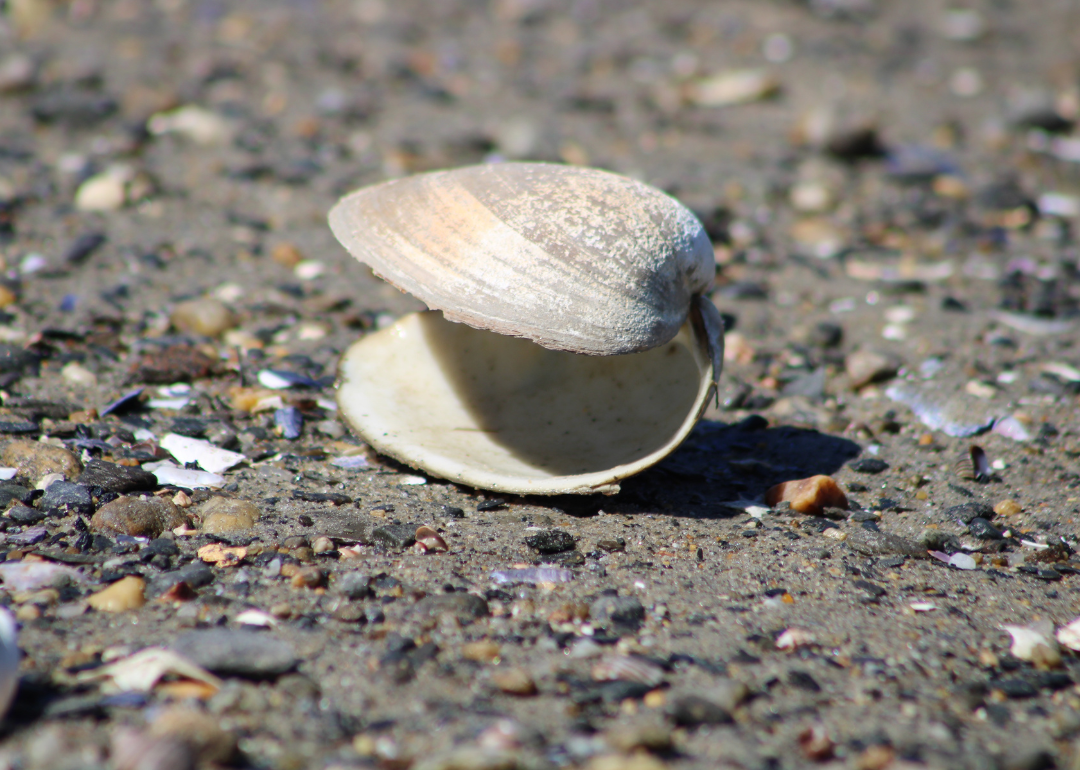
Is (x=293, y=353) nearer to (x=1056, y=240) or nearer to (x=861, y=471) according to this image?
(x=861, y=471)

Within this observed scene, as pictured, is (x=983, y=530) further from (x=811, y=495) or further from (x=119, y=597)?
(x=119, y=597)

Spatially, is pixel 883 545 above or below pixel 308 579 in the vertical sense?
below

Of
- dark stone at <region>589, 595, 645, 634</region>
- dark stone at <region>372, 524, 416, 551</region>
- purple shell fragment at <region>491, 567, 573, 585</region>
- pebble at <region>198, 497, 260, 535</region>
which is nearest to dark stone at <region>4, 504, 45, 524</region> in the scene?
pebble at <region>198, 497, 260, 535</region>

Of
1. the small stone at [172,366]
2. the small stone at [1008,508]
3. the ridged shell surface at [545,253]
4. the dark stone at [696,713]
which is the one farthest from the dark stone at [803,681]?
the small stone at [172,366]

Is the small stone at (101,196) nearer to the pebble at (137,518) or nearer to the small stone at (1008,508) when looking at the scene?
the pebble at (137,518)

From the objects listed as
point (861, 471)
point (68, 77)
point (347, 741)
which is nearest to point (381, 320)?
point (861, 471)

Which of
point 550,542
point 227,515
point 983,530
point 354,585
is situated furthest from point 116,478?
point 983,530
